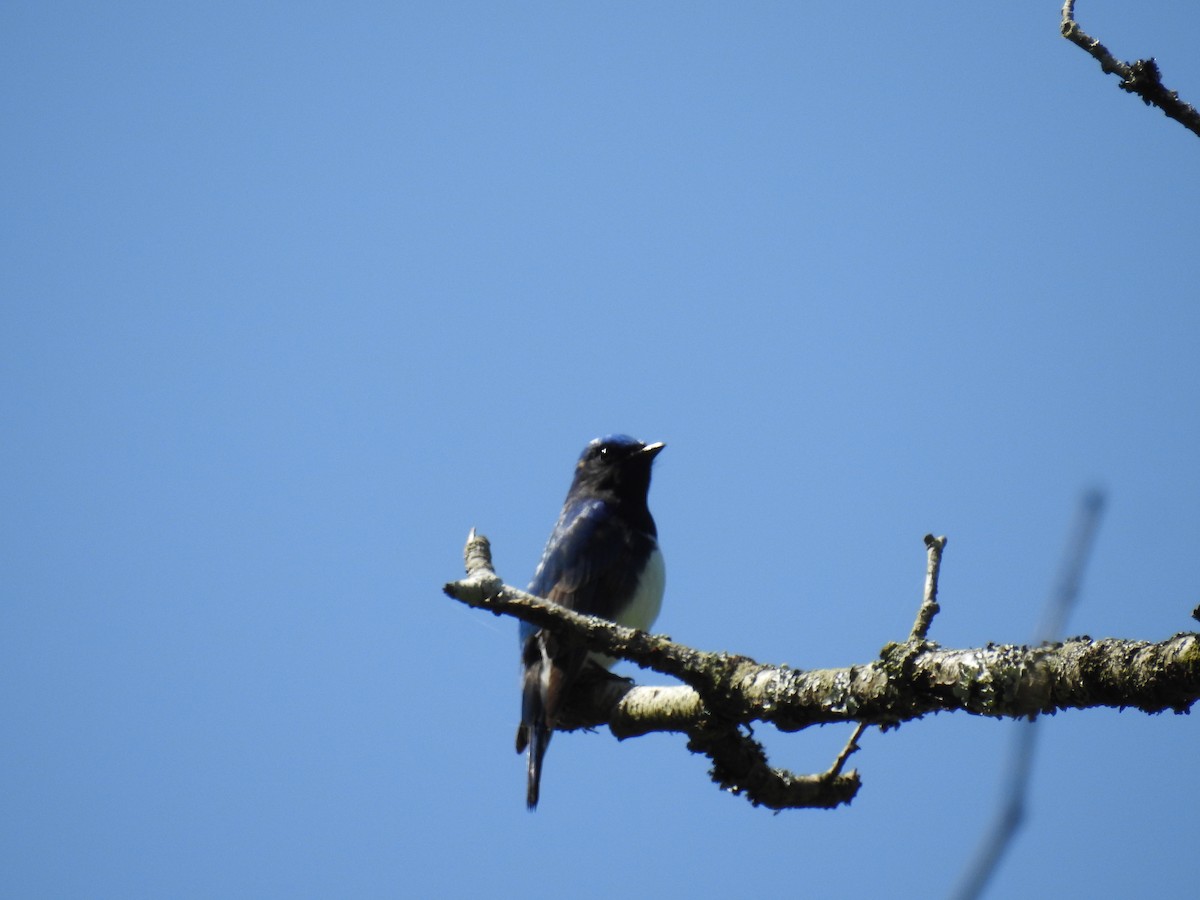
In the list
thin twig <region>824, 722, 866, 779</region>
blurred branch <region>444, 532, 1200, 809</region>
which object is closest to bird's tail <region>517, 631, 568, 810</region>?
blurred branch <region>444, 532, 1200, 809</region>

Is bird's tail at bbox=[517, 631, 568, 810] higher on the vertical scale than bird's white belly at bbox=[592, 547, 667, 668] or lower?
lower

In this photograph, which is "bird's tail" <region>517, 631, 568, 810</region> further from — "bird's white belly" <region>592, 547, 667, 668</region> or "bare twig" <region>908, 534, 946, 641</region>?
"bare twig" <region>908, 534, 946, 641</region>

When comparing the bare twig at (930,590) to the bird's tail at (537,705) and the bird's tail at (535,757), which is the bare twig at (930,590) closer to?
the bird's tail at (537,705)

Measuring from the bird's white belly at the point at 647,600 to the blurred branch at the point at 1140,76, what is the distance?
5404 millimetres

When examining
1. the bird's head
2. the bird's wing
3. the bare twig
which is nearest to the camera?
the bare twig

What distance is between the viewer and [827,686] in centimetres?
362

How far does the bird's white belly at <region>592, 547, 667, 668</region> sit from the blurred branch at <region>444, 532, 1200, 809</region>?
3023 millimetres

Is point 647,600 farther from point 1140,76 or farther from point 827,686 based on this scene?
point 1140,76

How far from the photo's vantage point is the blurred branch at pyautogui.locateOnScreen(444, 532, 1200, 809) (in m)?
2.80

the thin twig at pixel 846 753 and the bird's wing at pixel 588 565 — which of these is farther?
the bird's wing at pixel 588 565

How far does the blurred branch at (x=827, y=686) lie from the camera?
2799 millimetres

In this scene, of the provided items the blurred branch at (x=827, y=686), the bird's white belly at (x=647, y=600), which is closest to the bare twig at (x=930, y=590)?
the blurred branch at (x=827, y=686)

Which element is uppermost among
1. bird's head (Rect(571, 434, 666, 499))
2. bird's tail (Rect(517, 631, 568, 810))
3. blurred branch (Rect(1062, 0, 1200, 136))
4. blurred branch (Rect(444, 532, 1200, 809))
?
bird's head (Rect(571, 434, 666, 499))

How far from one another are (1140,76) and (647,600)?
5.80 metres
